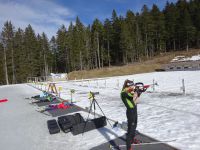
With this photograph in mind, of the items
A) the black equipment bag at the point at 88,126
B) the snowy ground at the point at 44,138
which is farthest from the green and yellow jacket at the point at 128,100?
the black equipment bag at the point at 88,126

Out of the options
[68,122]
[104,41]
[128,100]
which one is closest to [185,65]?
[104,41]

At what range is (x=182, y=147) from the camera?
5789mm

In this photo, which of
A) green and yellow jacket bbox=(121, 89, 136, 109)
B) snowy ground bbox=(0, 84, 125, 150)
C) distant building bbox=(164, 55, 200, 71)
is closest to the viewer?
green and yellow jacket bbox=(121, 89, 136, 109)

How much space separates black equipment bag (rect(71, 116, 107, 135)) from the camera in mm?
8102

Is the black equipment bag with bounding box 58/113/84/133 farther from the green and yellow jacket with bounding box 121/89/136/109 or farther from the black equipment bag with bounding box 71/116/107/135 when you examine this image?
the green and yellow jacket with bounding box 121/89/136/109

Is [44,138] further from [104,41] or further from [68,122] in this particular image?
[104,41]

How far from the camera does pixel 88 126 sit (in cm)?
840

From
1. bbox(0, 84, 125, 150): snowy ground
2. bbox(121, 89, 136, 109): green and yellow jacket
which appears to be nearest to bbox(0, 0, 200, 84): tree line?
bbox(0, 84, 125, 150): snowy ground

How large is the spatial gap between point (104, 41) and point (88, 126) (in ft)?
226

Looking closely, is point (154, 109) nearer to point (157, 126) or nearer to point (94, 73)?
point (157, 126)

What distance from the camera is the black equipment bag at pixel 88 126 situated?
810 centimetres

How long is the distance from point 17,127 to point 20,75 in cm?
6068

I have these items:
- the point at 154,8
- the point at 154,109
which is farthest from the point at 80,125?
the point at 154,8

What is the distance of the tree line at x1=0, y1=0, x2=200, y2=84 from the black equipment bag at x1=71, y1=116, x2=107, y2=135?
5824 cm
